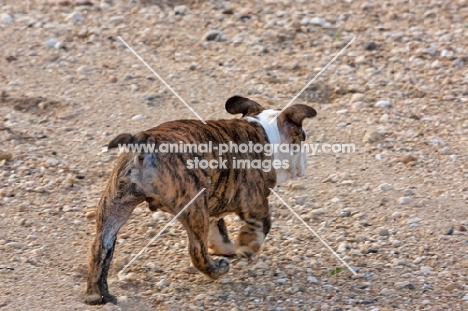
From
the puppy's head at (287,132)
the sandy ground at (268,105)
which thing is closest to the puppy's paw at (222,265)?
the sandy ground at (268,105)

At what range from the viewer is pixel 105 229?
18.1 ft

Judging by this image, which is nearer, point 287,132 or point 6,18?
point 287,132

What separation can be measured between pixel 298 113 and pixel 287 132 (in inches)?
8.3

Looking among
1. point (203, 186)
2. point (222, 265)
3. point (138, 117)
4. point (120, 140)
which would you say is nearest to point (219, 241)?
point (222, 265)

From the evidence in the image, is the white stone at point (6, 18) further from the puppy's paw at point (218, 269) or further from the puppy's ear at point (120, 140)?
the puppy's ear at point (120, 140)

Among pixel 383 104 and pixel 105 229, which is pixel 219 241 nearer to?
pixel 105 229

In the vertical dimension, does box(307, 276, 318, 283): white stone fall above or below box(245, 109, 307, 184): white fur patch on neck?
below

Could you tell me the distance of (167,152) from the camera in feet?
18.0

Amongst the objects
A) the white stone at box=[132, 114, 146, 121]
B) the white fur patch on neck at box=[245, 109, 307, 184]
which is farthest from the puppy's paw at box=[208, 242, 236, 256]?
the white stone at box=[132, 114, 146, 121]

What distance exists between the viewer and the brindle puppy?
5.45m

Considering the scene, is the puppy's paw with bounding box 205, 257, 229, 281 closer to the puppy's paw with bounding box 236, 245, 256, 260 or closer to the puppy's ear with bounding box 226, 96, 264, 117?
the puppy's paw with bounding box 236, 245, 256, 260

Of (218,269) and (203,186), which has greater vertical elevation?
(203,186)

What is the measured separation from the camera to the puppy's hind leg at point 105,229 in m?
5.46

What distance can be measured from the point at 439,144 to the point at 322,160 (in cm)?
106
